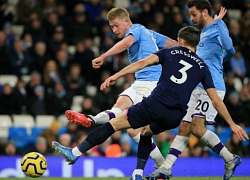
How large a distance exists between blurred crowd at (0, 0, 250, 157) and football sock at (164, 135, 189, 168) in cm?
502

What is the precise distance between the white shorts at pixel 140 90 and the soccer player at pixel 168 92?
144 cm

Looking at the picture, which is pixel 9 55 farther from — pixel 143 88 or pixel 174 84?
pixel 174 84

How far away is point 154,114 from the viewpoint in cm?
802

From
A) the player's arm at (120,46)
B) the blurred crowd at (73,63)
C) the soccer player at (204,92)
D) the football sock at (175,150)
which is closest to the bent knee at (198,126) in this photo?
the soccer player at (204,92)

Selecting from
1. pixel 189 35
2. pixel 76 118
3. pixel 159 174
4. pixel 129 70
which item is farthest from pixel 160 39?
pixel 159 174

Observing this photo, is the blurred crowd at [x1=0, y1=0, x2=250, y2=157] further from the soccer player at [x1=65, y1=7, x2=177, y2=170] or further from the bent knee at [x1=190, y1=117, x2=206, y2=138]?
the bent knee at [x1=190, y1=117, x2=206, y2=138]

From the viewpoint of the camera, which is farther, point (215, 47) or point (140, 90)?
point (140, 90)

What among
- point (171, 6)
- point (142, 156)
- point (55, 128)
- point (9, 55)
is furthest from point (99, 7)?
point (142, 156)

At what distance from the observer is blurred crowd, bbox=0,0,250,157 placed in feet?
46.8

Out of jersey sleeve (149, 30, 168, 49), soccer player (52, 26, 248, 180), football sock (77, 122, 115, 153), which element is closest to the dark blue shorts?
soccer player (52, 26, 248, 180)

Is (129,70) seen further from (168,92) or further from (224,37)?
(224,37)

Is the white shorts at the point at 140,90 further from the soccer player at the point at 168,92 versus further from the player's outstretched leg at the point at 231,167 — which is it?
the player's outstretched leg at the point at 231,167

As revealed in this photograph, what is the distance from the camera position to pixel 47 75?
15.1 metres

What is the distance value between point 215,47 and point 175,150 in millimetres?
1650
